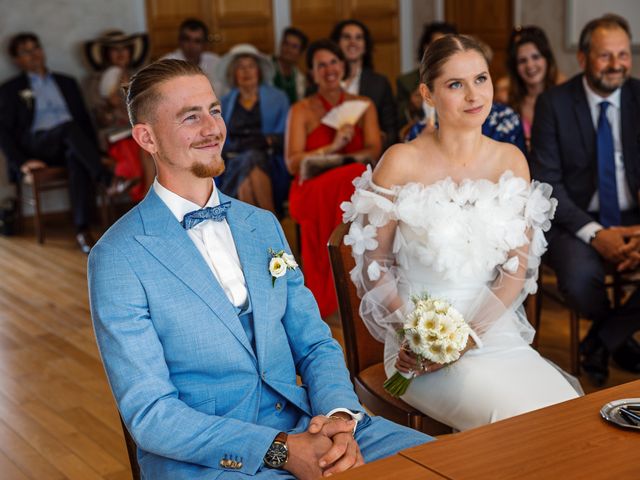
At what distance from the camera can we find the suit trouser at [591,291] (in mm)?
3926

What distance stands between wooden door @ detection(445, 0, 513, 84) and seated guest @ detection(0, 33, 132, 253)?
346 cm

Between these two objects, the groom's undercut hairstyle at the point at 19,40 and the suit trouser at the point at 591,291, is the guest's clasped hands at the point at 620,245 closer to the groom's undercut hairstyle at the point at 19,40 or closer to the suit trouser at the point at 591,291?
the suit trouser at the point at 591,291

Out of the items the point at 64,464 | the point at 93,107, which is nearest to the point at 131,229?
the point at 64,464

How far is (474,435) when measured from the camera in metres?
1.72

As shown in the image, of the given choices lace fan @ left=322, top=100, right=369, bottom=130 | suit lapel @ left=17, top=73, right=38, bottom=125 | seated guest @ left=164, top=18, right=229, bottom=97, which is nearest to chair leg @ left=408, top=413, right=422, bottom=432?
lace fan @ left=322, top=100, right=369, bottom=130

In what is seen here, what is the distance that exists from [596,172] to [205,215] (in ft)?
8.00

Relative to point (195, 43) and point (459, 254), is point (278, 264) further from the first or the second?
point (195, 43)

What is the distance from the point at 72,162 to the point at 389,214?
5147 mm

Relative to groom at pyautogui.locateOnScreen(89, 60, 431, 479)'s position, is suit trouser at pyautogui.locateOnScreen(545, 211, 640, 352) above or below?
below

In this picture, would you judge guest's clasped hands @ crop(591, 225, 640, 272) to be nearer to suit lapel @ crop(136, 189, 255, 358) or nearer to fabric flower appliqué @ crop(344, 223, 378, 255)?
fabric flower appliqué @ crop(344, 223, 378, 255)

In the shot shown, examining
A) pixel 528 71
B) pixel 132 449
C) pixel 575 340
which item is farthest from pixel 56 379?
pixel 528 71

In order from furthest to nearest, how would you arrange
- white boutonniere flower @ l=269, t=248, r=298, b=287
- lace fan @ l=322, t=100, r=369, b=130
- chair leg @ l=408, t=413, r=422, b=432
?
lace fan @ l=322, t=100, r=369, b=130 → chair leg @ l=408, t=413, r=422, b=432 → white boutonniere flower @ l=269, t=248, r=298, b=287

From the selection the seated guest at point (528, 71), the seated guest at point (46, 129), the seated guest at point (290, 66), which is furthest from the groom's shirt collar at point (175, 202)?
the seated guest at point (290, 66)

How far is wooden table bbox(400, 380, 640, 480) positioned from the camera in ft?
5.12
